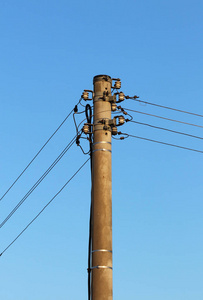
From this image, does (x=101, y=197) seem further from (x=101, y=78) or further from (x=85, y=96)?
(x=101, y=78)

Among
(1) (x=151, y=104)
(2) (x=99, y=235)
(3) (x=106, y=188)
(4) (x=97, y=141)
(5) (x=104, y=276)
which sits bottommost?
(5) (x=104, y=276)

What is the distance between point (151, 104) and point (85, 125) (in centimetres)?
257

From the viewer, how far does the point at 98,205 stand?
12820 millimetres

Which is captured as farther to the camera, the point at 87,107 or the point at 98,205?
the point at 87,107

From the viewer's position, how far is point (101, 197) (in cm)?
1288

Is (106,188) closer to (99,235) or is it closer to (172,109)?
(99,235)

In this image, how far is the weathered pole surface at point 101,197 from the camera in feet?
40.6

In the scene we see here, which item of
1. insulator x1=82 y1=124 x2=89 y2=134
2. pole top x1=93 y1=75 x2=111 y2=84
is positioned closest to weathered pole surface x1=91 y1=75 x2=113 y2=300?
pole top x1=93 y1=75 x2=111 y2=84

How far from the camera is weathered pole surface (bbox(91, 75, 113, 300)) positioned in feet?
40.6

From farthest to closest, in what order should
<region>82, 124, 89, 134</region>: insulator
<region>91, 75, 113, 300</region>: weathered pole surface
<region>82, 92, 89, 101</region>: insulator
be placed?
1. <region>82, 92, 89, 101</region>: insulator
2. <region>82, 124, 89, 134</region>: insulator
3. <region>91, 75, 113, 300</region>: weathered pole surface

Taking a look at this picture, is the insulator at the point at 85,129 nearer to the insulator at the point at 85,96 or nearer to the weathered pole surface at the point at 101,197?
the weathered pole surface at the point at 101,197

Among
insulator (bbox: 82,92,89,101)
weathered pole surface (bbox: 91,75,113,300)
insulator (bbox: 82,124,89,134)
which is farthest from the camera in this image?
insulator (bbox: 82,92,89,101)

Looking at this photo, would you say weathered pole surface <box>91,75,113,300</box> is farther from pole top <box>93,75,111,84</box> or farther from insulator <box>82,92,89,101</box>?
insulator <box>82,92,89,101</box>

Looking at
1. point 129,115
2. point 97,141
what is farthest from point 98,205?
point 129,115
